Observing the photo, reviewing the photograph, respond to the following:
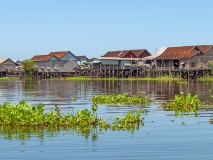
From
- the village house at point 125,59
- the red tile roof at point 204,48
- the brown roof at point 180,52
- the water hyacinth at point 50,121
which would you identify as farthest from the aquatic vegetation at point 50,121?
the village house at point 125,59

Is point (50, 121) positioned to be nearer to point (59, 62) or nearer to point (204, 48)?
point (204, 48)

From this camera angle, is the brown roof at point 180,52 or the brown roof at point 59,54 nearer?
the brown roof at point 180,52

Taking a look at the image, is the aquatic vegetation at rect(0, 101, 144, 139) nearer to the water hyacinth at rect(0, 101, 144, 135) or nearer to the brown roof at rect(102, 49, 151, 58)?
the water hyacinth at rect(0, 101, 144, 135)

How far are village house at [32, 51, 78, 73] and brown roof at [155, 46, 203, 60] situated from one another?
23.9m

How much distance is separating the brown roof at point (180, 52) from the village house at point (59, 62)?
78.5 ft

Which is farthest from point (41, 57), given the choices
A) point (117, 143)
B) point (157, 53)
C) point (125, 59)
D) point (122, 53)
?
point (117, 143)

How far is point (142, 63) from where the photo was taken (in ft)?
299

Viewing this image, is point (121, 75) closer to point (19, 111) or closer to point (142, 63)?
point (142, 63)

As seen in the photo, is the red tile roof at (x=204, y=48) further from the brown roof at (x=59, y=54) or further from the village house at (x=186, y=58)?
the brown roof at (x=59, y=54)

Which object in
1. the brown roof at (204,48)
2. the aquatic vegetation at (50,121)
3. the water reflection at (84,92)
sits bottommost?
the aquatic vegetation at (50,121)

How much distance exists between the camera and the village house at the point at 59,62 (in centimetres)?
10069

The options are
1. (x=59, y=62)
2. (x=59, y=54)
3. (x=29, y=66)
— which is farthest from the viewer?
(x=29, y=66)

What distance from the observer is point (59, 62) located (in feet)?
331

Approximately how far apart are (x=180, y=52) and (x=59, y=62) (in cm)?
2906
